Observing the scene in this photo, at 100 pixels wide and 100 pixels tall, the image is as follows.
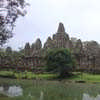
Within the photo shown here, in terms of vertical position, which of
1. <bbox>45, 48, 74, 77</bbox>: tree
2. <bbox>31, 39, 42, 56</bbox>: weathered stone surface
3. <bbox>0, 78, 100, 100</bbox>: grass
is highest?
<bbox>31, 39, 42, 56</bbox>: weathered stone surface

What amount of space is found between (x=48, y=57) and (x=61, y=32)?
2388 cm

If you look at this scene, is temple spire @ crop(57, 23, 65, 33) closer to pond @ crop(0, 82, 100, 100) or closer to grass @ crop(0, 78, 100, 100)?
grass @ crop(0, 78, 100, 100)

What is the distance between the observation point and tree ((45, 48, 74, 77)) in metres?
38.6

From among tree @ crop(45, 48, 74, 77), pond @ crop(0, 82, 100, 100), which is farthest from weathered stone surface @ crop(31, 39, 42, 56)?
pond @ crop(0, 82, 100, 100)

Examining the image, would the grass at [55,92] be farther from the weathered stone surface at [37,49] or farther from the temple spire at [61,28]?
the temple spire at [61,28]

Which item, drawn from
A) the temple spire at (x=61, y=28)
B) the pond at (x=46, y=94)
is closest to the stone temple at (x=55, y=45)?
the temple spire at (x=61, y=28)

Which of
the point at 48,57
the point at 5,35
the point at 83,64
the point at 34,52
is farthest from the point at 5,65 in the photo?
the point at 5,35

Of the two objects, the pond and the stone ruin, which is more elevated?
the stone ruin

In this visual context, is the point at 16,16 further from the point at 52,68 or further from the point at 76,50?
the point at 76,50

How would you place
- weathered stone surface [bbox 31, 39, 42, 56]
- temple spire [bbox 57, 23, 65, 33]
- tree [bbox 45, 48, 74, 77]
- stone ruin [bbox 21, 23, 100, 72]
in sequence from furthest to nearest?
Result: weathered stone surface [bbox 31, 39, 42, 56]
temple spire [bbox 57, 23, 65, 33]
stone ruin [bbox 21, 23, 100, 72]
tree [bbox 45, 48, 74, 77]

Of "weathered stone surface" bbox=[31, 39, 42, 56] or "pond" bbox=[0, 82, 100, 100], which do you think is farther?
"weathered stone surface" bbox=[31, 39, 42, 56]

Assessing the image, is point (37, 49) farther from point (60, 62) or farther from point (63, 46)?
point (60, 62)

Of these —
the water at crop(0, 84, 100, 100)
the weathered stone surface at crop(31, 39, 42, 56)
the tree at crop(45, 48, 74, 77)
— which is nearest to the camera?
the water at crop(0, 84, 100, 100)

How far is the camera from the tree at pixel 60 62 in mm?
38625
